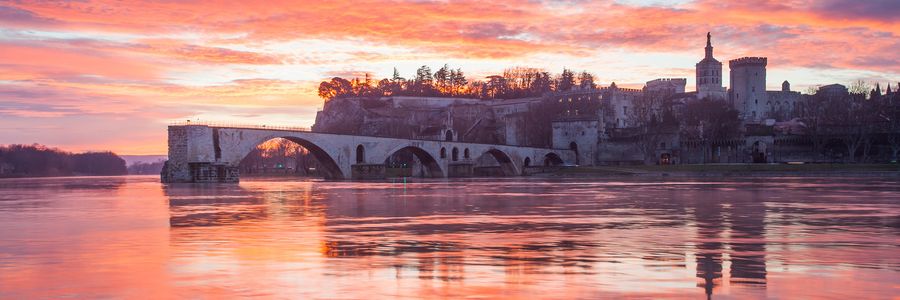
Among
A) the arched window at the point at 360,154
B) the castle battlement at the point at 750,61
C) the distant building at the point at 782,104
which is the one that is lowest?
the arched window at the point at 360,154

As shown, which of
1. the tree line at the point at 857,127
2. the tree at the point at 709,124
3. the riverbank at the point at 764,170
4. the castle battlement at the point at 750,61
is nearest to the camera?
the riverbank at the point at 764,170

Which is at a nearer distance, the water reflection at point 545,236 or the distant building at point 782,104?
the water reflection at point 545,236

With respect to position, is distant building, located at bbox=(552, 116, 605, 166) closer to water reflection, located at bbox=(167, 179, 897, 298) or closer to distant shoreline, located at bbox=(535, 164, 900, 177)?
distant shoreline, located at bbox=(535, 164, 900, 177)

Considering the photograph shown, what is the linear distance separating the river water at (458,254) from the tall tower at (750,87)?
164 m

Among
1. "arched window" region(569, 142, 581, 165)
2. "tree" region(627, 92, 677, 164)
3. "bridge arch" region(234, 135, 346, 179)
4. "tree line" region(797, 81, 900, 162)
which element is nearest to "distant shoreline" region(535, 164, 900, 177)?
"tree line" region(797, 81, 900, 162)

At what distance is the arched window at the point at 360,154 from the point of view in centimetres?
10050

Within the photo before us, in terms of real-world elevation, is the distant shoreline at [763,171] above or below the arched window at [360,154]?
below

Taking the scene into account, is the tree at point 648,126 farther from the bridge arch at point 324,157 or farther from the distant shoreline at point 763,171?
the bridge arch at point 324,157

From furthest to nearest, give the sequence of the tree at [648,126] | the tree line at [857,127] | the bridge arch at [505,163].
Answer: the tree at [648,126] < the bridge arch at [505,163] < the tree line at [857,127]

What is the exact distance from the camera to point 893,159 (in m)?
112

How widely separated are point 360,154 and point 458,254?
280ft

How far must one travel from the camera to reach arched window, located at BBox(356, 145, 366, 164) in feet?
330

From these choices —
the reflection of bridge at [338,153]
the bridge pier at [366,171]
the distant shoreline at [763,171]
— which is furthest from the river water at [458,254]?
the bridge pier at [366,171]

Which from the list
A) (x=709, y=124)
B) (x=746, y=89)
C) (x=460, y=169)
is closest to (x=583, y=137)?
(x=709, y=124)
